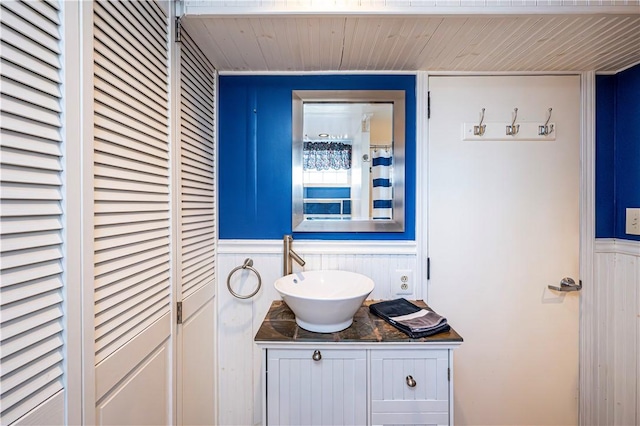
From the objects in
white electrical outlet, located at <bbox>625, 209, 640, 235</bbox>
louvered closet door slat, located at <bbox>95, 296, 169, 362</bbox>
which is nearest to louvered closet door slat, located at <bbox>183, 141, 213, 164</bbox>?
louvered closet door slat, located at <bbox>95, 296, 169, 362</bbox>

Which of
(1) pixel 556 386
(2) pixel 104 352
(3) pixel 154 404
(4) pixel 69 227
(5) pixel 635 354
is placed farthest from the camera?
(1) pixel 556 386

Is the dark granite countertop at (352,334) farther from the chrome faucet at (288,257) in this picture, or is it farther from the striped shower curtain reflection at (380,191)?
the striped shower curtain reflection at (380,191)

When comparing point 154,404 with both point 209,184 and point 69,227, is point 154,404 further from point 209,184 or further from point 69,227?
point 209,184

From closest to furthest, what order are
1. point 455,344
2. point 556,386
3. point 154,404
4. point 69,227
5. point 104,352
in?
point 69,227
point 104,352
point 154,404
point 455,344
point 556,386

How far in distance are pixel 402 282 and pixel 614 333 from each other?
1.14m

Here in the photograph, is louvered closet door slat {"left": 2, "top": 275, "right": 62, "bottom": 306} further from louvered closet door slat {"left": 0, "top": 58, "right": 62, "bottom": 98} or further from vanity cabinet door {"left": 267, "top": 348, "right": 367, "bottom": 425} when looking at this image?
vanity cabinet door {"left": 267, "top": 348, "right": 367, "bottom": 425}

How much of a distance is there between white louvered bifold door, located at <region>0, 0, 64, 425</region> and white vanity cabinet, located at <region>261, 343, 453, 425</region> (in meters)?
0.68

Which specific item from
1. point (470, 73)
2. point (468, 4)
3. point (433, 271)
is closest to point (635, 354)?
point (433, 271)

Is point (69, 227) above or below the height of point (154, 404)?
above

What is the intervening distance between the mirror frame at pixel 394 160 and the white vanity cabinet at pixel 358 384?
2.10ft

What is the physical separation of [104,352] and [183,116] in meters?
0.89

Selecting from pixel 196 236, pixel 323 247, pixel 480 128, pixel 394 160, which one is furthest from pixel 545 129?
pixel 196 236

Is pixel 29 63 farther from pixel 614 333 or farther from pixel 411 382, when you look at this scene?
pixel 614 333

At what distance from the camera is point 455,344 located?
1094 mm
